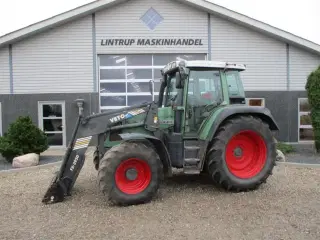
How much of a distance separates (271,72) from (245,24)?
7.58ft

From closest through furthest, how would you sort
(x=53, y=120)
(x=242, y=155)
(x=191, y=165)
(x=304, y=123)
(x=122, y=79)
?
(x=191, y=165), (x=242, y=155), (x=122, y=79), (x=53, y=120), (x=304, y=123)

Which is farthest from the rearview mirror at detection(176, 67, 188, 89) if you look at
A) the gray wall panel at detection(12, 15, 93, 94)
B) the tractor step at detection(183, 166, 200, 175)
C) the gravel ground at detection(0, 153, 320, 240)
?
the gray wall panel at detection(12, 15, 93, 94)

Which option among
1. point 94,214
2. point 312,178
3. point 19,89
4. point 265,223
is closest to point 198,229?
point 265,223

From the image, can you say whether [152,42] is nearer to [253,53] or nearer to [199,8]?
[199,8]

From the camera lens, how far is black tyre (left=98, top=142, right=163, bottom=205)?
6020 millimetres

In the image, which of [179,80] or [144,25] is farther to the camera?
[144,25]

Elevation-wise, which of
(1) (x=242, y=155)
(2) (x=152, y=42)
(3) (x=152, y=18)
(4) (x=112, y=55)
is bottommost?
(1) (x=242, y=155)

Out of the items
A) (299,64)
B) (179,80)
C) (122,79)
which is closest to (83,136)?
(179,80)

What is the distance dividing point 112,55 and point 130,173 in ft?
33.3

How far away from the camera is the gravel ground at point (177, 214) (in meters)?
5.01

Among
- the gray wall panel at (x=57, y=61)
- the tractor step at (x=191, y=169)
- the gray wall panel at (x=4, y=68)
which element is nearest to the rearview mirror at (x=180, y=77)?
the tractor step at (x=191, y=169)

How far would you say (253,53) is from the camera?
1589 centimetres

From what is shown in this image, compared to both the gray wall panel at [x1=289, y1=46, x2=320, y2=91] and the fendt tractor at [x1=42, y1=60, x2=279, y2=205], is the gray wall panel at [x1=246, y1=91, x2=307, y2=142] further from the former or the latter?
the fendt tractor at [x1=42, y1=60, x2=279, y2=205]

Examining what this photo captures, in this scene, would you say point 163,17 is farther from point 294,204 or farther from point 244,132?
point 294,204
